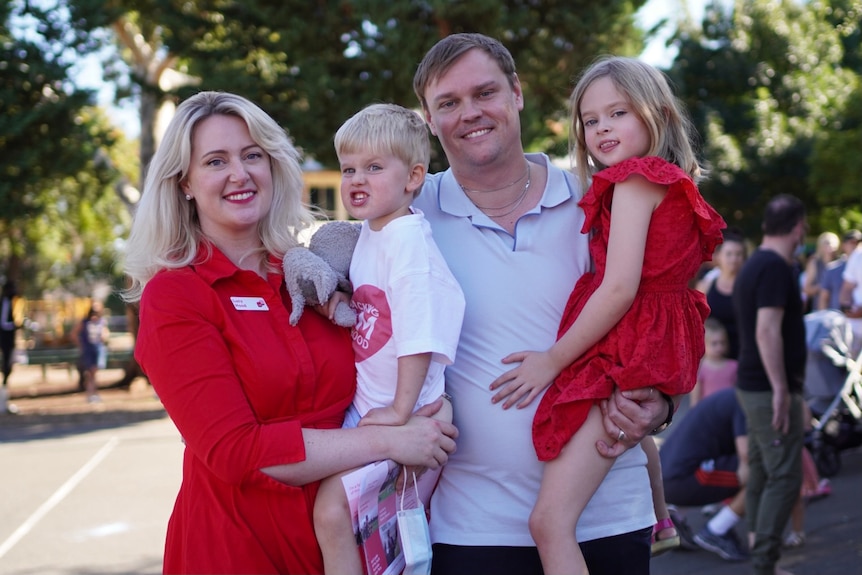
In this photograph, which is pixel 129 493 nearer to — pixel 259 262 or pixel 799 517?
pixel 799 517

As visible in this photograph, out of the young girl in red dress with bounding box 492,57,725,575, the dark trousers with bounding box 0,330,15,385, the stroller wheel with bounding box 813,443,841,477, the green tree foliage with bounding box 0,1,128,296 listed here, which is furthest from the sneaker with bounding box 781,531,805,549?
the dark trousers with bounding box 0,330,15,385

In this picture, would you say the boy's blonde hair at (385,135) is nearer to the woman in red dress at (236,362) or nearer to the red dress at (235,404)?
the woman in red dress at (236,362)

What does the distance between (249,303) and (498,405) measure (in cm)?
88

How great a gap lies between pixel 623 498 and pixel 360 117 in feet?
4.95

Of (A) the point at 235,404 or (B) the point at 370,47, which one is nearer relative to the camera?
(A) the point at 235,404

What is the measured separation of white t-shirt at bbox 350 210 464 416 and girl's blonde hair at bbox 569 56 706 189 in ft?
2.48

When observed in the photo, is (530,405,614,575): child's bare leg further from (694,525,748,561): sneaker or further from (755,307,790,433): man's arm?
(694,525,748,561): sneaker

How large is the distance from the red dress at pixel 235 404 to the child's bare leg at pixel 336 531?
0.07 metres

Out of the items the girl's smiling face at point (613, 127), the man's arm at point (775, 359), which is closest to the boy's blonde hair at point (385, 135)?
the girl's smiling face at point (613, 127)

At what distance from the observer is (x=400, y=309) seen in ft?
9.00

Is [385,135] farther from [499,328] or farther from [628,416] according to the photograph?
[628,416]

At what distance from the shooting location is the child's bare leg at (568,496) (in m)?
2.85

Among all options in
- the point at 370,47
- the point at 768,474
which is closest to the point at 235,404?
the point at 768,474

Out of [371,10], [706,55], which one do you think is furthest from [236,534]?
[706,55]
